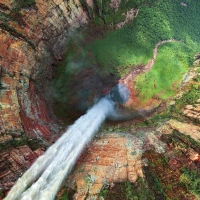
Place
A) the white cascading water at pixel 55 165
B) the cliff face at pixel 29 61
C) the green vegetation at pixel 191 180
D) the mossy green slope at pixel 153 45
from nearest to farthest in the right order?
the white cascading water at pixel 55 165
the green vegetation at pixel 191 180
the cliff face at pixel 29 61
the mossy green slope at pixel 153 45

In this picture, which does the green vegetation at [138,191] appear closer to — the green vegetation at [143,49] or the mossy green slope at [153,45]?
the green vegetation at [143,49]

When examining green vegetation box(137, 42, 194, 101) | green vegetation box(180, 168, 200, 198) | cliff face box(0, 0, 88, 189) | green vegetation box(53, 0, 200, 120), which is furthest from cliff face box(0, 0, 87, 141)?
green vegetation box(137, 42, 194, 101)

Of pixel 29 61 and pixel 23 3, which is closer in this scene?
pixel 29 61

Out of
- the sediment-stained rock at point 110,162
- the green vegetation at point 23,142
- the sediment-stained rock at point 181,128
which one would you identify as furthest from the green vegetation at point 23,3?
the sediment-stained rock at point 181,128

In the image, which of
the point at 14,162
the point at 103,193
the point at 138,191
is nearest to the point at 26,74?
the point at 14,162

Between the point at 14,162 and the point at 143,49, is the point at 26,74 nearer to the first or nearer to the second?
the point at 14,162
